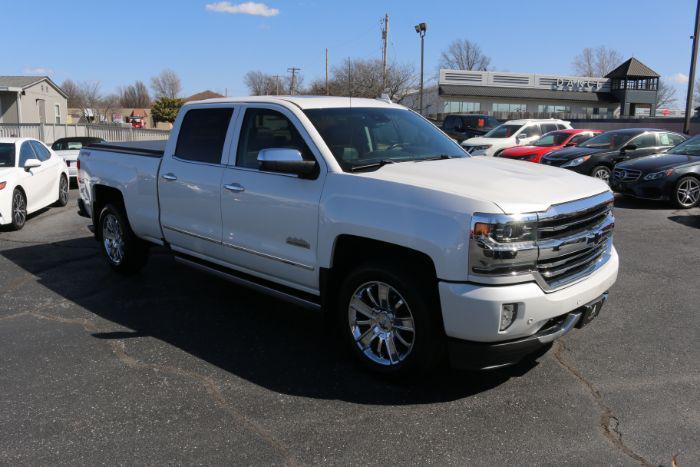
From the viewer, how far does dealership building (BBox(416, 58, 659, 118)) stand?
56.6 m

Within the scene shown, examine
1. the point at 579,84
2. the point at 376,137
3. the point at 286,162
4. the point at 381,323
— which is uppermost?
the point at 579,84

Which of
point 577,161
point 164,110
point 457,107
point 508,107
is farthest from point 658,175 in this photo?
A: point 164,110

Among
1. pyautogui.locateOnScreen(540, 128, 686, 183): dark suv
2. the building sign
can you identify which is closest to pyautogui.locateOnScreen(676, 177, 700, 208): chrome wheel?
pyautogui.locateOnScreen(540, 128, 686, 183): dark suv

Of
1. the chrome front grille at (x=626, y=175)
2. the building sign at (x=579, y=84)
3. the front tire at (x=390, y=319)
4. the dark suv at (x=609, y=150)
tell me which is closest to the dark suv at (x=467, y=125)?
the dark suv at (x=609, y=150)

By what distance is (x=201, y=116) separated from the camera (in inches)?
221

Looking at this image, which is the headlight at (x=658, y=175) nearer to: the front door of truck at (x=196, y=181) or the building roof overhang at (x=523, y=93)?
the front door of truck at (x=196, y=181)

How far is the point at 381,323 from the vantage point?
406 cm

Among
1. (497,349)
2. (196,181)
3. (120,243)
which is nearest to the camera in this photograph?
(497,349)

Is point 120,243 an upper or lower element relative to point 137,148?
lower

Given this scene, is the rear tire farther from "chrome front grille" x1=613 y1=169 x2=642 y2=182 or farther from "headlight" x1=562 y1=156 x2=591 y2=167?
"headlight" x1=562 y1=156 x2=591 y2=167

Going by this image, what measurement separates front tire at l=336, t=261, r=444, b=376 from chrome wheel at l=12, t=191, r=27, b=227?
770cm

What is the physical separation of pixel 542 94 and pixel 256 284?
59.0 metres

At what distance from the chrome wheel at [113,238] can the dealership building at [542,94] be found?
5010 cm

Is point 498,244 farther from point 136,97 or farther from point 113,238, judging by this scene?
point 136,97
